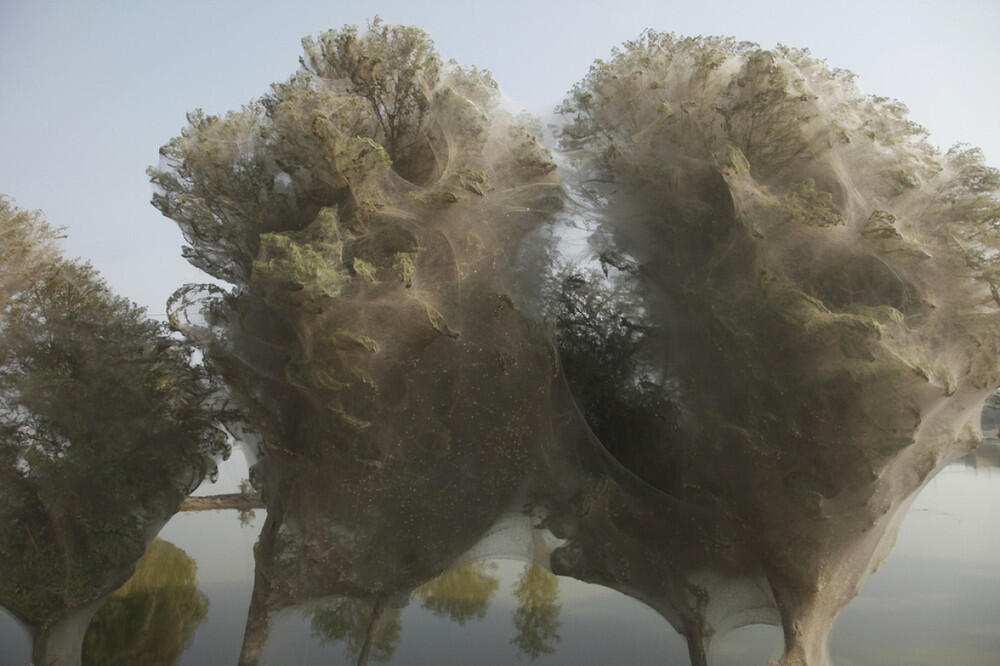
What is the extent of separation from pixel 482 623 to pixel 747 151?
6.82m

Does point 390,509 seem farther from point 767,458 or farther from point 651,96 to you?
point 651,96

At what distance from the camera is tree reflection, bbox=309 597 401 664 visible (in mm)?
5184

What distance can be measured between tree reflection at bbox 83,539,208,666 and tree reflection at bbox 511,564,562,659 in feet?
14.0

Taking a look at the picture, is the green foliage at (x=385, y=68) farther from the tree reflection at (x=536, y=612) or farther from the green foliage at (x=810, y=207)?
the tree reflection at (x=536, y=612)

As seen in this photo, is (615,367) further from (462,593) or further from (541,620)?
(462,593)

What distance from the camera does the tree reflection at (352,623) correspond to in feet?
17.0

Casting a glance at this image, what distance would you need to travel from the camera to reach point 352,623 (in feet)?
20.0

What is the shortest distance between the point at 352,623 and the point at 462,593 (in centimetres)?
337

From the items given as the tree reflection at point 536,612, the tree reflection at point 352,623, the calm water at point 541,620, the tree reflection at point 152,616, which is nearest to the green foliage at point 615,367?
the calm water at point 541,620

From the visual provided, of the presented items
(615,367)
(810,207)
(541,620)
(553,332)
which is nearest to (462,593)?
(541,620)

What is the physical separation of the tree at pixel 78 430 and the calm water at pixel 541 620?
4.18ft

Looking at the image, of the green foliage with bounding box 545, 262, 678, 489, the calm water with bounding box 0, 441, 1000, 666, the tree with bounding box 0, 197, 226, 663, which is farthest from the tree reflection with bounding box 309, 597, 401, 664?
the green foliage with bounding box 545, 262, 678, 489

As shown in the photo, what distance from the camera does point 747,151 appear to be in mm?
4910

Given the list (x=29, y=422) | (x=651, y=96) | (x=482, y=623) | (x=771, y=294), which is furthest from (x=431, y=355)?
(x=482, y=623)
